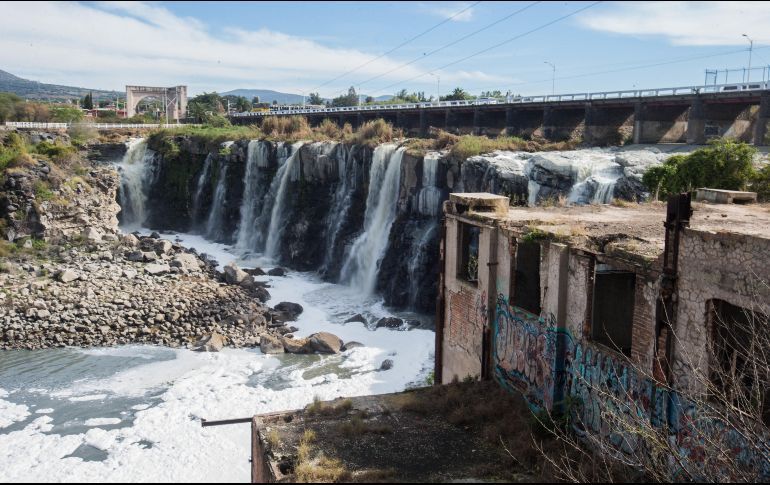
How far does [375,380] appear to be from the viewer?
2270 cm

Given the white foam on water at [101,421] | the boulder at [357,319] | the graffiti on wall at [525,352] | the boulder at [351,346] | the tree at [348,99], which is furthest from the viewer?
the tree at [348,99]

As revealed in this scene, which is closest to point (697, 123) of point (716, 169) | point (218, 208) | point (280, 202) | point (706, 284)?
point (716, 169)

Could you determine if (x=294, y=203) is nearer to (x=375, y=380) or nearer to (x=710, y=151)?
(x=375, y=380)

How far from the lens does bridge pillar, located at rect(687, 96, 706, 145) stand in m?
34.0

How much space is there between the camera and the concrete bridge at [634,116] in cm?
3319

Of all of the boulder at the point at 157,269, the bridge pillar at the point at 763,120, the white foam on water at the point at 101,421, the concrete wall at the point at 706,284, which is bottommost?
the white foam on water at the point at 101,421

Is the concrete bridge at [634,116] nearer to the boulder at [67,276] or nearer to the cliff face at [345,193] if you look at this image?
the cliff face at [345,193]

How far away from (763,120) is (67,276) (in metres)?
31.6

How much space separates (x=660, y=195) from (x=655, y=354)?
521 inches

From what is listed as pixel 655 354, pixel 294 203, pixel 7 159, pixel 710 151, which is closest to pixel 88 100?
pixel 7 159

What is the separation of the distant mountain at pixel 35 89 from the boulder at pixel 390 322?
23631 mm

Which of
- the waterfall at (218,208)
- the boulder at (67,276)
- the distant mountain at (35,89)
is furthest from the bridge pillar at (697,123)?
the distant mountain at (35,89)

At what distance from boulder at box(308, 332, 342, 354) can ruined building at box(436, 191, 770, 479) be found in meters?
8.69

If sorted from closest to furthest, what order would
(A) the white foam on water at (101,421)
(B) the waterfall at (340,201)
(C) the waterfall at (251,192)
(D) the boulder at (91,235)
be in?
(A) the white foam on water at (101,421)
(B) the waterfall at (340,201)
(D) the boulder at (91,235)
(C) the waterfall at (251,192)
